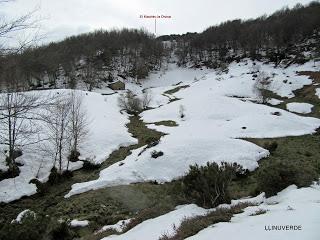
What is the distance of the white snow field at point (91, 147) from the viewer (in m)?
25.2

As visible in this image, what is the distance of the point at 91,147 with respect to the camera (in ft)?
111

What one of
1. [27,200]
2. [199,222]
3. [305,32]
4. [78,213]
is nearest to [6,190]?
[27,200]

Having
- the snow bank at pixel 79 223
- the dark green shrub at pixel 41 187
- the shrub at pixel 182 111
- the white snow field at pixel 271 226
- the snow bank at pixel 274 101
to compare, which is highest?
the white snow field at pixel 271 226

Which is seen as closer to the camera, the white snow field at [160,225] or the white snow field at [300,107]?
the white snow field at [160,225]

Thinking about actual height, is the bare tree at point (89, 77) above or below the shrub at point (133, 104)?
above

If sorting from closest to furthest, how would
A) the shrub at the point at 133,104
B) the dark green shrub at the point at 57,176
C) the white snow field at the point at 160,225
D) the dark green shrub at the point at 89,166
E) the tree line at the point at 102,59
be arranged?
the white snow field at the point at 160,225 → the dark green shrub at the point at 57,176 → the dark green shrub at the point at 89,166 → the shrub at the point at 133,104 → the tree line at the point at 102,59

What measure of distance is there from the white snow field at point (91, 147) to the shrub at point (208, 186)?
7.19 meters

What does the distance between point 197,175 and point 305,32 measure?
93.3 m

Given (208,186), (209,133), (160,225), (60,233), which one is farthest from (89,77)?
(160,225)

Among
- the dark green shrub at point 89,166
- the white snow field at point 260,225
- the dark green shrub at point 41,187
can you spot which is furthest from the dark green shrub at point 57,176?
the white snow field at point 260,225

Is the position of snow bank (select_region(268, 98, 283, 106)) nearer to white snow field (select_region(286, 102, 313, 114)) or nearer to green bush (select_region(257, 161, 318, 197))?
white snow field (select_region(286, 102, 313, 114))

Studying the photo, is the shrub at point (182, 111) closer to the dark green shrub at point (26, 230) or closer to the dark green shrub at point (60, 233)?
the dark green shrub at point (60, 233)

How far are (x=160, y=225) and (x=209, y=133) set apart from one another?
24.3 meters

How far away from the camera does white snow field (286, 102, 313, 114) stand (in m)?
43.5
